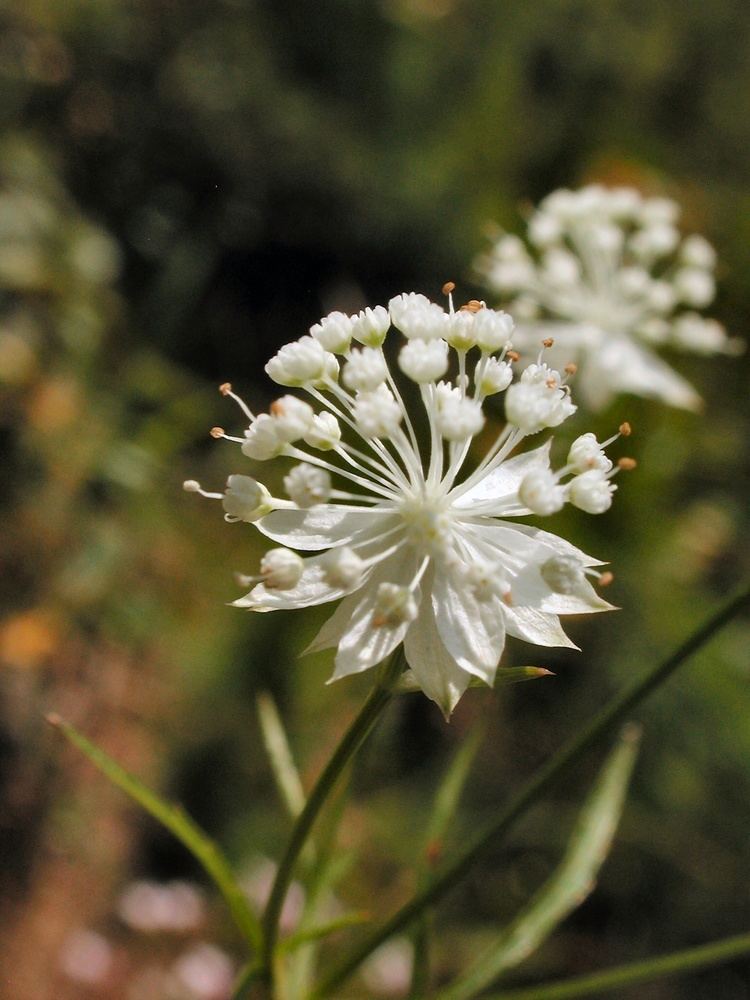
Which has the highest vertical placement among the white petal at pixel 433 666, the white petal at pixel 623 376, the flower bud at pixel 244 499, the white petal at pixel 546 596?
the white petal at pixel 623 376

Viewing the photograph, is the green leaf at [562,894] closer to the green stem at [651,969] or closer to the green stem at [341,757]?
the green stem at [651,969]

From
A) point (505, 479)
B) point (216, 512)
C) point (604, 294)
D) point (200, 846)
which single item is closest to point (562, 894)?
point (200, 846)

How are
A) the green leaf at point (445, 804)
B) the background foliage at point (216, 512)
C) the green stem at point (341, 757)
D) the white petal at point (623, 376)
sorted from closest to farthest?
the green stem at point (341, 757)
the green leaf at point (445, 804)
the white petal at point (623, 376)
the background foliage at point (216, 512)

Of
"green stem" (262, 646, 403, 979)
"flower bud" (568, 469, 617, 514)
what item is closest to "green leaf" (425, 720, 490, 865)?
"green stem" (262, 646, 403, 979)

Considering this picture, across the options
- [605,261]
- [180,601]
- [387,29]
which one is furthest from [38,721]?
[387,29]

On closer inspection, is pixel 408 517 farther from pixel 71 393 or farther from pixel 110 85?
pixel 110 85

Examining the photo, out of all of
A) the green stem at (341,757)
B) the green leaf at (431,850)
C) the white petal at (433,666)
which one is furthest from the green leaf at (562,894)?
the white petal at (433,666)

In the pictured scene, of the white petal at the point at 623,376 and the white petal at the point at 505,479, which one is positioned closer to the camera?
the white petal at the point at 505,479
